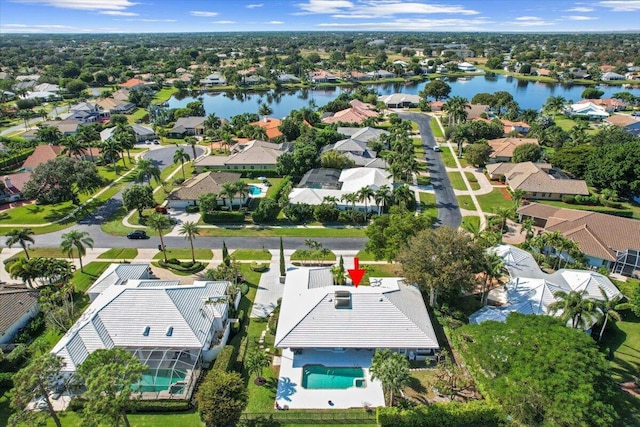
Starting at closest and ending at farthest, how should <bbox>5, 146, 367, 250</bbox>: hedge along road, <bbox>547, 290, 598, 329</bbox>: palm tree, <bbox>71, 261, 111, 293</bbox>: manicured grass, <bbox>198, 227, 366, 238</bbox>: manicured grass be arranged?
<bbox>547, 290, 598, 329</bbox>: palm tree → <bbox>71, 261, 111, 293</bbox>: manicured grass → <bbox>5, 146, 367, 250</bbox>: hedge along road → <bbox>198, 227, 366, 238</bbox>: manicured grass

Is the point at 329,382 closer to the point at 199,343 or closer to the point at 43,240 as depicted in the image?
the point at 199,343

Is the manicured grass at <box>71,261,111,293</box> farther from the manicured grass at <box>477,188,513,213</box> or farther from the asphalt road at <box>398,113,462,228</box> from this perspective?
the manicured grass at <box>477,188,513,213</box>

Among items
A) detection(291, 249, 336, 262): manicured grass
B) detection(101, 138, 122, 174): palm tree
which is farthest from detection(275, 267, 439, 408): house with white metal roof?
detection(101, 138, 122, 174): palm tree

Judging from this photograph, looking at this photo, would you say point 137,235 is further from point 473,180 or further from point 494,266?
point 473,180

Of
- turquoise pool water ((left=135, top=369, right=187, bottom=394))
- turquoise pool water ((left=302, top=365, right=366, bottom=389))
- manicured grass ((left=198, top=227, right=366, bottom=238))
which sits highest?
manicured grass ((left=198, top=227, right=366, bottom=238))

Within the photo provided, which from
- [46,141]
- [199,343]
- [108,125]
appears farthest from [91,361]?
[108,125]

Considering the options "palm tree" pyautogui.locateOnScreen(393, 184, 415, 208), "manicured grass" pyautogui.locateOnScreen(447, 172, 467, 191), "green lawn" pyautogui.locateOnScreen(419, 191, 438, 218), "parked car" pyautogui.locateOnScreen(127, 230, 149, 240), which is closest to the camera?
"parked car" pyautogui.locateOnScreen(127, 230, 149, 240)

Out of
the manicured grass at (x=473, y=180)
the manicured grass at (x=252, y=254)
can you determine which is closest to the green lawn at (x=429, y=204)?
the manicured grass at (x=473, y=180)
